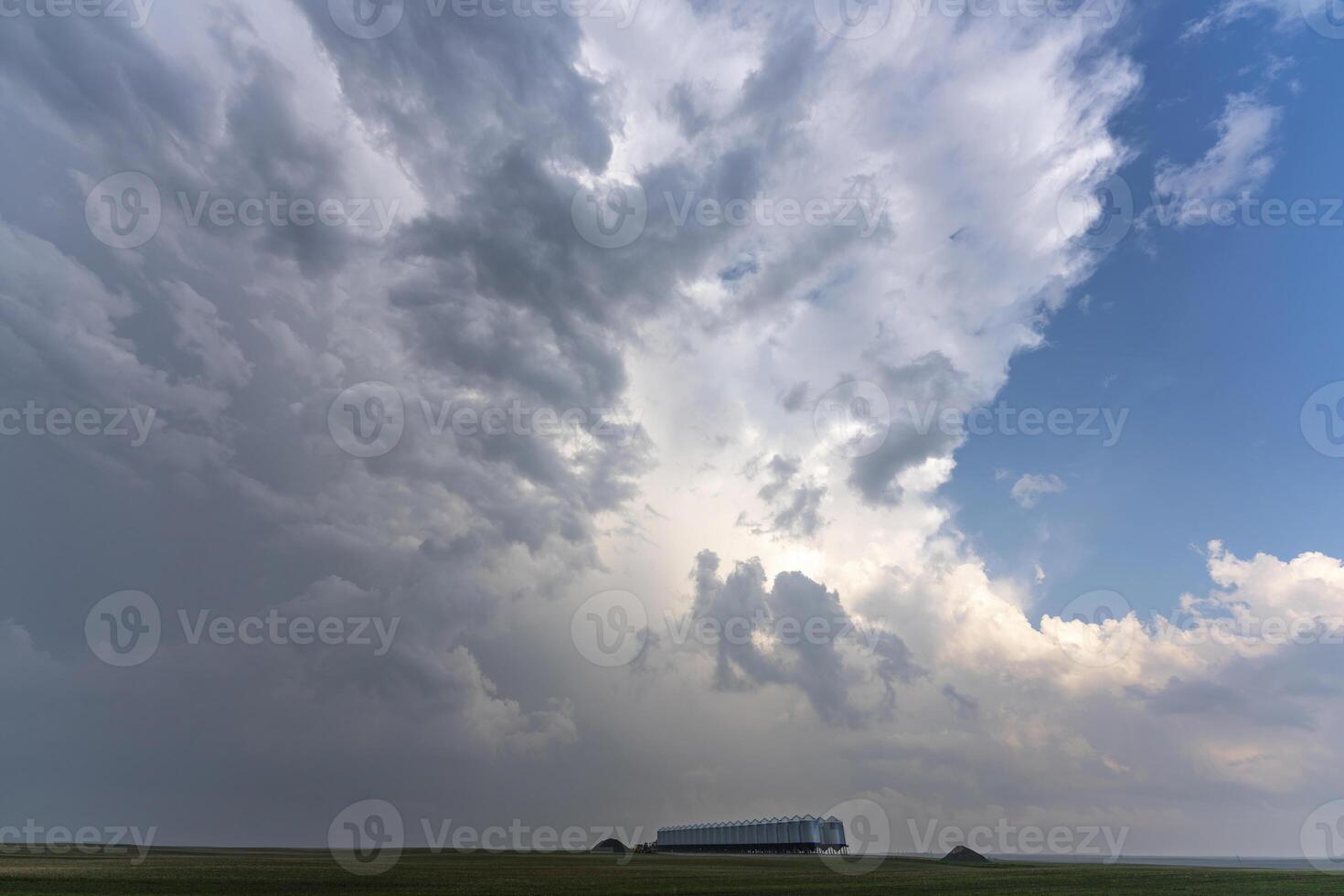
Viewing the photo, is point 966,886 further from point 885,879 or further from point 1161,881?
point 1161,881

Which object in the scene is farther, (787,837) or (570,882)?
(787,837)

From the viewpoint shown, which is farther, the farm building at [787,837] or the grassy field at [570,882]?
the farm building at [787,837]

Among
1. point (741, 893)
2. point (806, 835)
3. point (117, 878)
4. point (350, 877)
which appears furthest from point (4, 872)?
point (806, 835)

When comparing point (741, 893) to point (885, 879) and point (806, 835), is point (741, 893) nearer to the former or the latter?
point (885, 879)

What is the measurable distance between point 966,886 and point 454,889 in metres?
42.1

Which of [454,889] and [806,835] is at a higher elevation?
[454,889]

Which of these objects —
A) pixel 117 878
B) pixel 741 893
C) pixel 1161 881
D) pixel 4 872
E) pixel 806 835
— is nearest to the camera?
pixel 741 893

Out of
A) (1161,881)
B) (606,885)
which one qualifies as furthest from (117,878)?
(1161,881)

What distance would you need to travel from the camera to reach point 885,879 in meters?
69.7

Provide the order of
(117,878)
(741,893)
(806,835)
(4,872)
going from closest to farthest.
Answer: (741,893)
(117,878)
(4,872)
(806,835)

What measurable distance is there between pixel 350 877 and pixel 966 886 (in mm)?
54305

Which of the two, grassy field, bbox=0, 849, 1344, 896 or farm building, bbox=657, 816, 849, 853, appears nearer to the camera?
grassy field, bbox=0, 849, 1344, 896

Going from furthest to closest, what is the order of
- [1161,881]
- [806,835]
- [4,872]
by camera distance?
1. [806,835]
2. [1161,881]
3. [4,872]

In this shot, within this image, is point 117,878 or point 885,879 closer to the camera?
point 117,878
